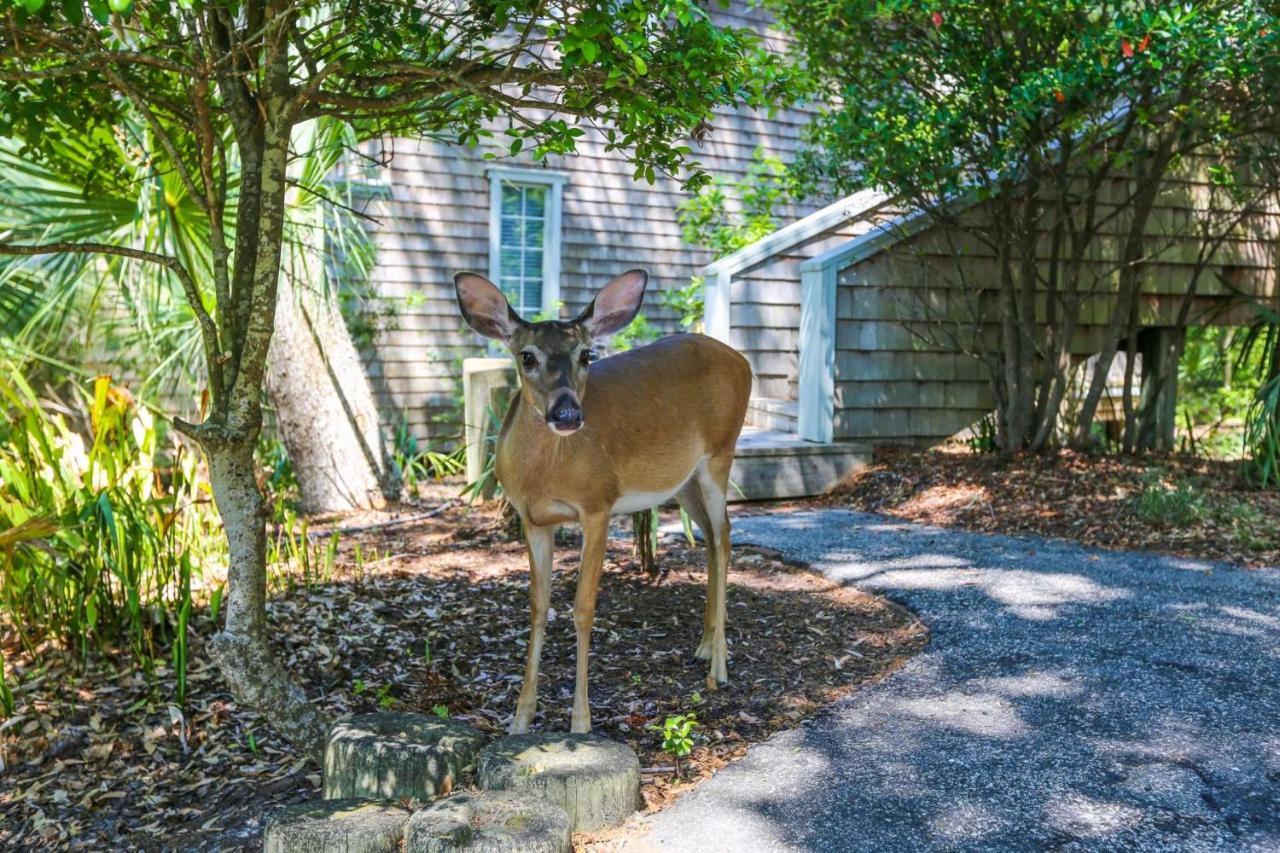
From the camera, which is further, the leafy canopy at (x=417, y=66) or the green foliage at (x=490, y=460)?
the green foliage at (x=490, y=460)

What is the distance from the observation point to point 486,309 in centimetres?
413

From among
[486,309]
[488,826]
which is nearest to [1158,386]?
[486,309]

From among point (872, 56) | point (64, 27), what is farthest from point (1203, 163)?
point (64, 27)

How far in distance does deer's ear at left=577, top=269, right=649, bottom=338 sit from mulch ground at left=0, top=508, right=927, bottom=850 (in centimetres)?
152

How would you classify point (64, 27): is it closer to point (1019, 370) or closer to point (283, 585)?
point (283, 585)

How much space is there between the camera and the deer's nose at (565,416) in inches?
143

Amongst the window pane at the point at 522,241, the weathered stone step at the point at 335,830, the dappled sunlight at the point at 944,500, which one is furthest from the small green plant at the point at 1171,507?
the window pane at the point at 522,241

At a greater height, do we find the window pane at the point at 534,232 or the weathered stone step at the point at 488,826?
the window pane at the point at 534,232

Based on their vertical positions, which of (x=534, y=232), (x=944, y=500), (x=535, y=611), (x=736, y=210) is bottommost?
(x=535, y=611)

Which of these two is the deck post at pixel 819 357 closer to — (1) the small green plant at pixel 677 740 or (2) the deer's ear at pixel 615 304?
(2) the deer's ear at pixel 615 304

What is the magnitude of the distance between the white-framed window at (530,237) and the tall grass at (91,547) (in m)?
7.83

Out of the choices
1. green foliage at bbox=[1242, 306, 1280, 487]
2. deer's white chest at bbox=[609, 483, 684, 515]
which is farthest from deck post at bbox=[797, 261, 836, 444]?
deer's white chest at bbox=[609, 483, 684, 515]

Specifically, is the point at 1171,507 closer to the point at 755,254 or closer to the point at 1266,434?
the point at 1266,434

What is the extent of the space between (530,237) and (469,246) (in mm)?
873
